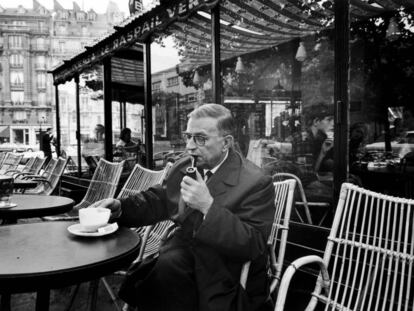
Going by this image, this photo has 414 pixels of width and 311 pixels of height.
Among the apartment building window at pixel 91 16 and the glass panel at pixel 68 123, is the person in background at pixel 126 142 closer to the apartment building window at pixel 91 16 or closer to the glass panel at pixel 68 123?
the glass panel at pixel 68 123

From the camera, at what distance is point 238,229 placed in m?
1.48

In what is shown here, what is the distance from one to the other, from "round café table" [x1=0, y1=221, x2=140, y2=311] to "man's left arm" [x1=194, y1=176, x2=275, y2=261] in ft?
1.22

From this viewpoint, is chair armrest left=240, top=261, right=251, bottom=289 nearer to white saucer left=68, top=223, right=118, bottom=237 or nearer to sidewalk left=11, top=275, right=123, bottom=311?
white saucer left=68, top=223, right=118, bottom=237

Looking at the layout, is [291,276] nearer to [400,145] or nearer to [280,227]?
[280,227]

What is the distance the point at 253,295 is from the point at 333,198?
1585mm

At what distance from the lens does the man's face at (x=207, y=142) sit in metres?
1.79

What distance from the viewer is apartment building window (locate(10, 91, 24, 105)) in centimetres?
5675

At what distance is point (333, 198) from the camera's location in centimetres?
297

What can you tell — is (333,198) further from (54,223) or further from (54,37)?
(54,37)

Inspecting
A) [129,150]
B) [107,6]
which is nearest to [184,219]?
[129,150]

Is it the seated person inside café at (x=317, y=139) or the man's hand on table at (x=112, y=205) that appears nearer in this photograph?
the man's hand on table at (x=112, y=205)

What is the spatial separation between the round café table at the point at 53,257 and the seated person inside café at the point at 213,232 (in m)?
0.18

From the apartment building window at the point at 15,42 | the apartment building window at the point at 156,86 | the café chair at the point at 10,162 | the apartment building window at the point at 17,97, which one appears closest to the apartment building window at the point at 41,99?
the apartment building window at the point at 17,97

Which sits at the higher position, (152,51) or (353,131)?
(152,51)
